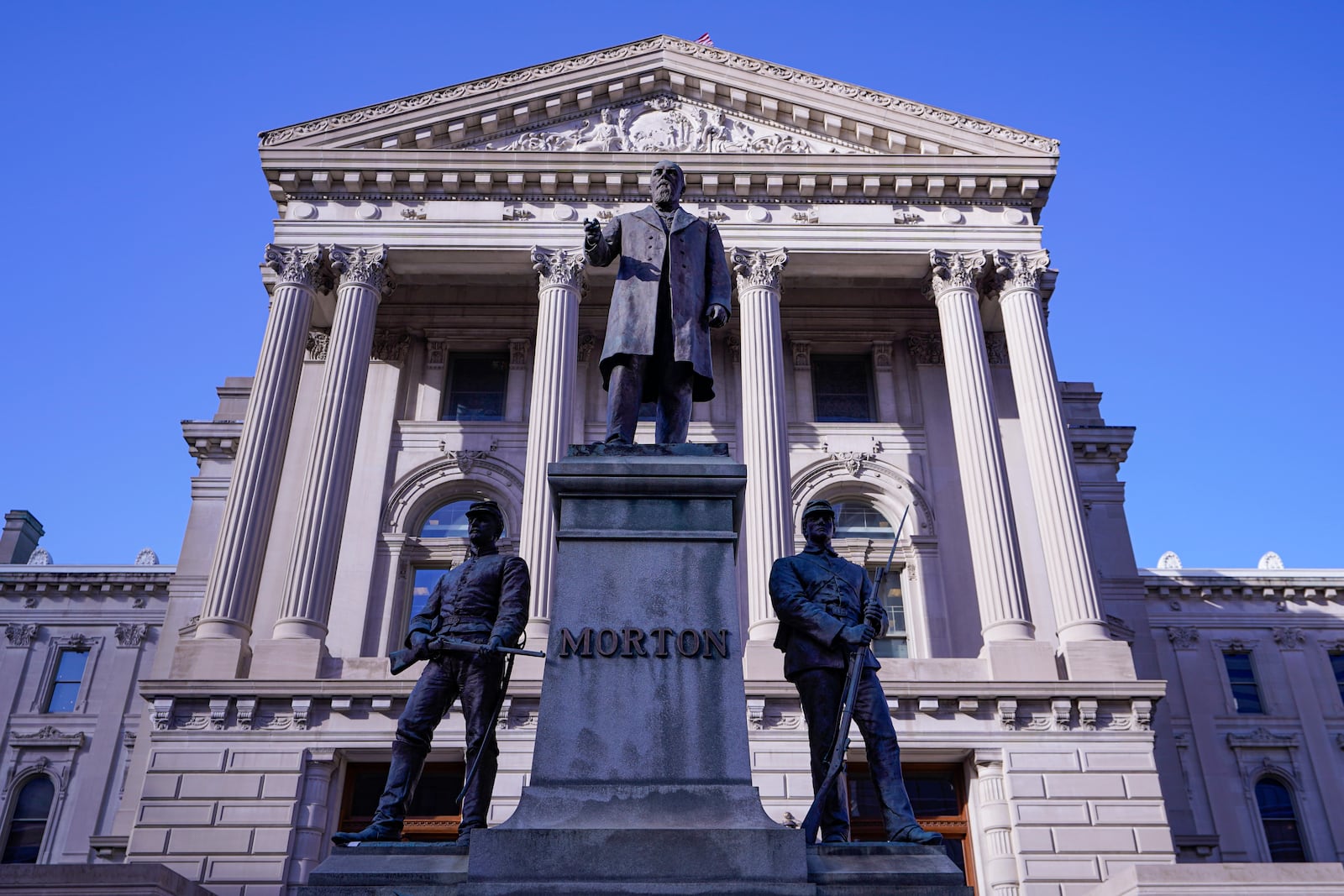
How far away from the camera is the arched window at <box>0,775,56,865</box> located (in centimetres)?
3641

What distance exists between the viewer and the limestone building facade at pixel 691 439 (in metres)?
20.8

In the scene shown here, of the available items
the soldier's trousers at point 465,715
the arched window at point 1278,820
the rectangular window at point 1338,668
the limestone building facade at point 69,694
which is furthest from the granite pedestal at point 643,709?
the rectangular window at point 1338,668

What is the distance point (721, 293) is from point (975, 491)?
1596 centimetres

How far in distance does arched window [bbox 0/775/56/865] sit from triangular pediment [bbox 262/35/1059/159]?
22.8 meters

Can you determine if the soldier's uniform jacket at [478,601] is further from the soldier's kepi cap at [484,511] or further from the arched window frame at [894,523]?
the arched window frame at [894,523]

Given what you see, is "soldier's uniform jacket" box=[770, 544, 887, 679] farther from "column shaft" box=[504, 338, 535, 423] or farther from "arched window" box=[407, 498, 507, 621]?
"column shaft" box=[504, 338, 535, 423]

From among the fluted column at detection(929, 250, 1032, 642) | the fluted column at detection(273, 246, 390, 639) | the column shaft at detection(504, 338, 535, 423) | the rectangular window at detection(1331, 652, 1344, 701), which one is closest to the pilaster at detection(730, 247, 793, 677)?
the fluted column at detection(929, 250, 1032, 642)

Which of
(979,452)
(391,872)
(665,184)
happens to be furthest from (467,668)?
(979,452)

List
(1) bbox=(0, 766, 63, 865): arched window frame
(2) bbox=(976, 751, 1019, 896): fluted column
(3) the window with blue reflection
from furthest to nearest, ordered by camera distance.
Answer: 1. (1) bbox=(0, 766, 63, 865): arched window frame
2. (3) the window with blue reflection
3. (2) bbox=(976, 751, 1019, 896): fluted column

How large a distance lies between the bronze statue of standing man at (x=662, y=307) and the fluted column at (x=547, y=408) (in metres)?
12.4

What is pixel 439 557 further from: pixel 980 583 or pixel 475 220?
pixel 980 583

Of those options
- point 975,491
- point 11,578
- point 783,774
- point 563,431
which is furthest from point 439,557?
point 11,578

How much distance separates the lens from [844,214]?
91.9 feet

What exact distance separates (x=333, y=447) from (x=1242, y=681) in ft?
101
